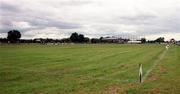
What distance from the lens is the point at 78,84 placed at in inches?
639

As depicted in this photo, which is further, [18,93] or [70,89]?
[70,89]

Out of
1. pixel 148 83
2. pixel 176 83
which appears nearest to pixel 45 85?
pixel 148 83

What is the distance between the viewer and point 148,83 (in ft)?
55.9

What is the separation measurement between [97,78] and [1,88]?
565cm

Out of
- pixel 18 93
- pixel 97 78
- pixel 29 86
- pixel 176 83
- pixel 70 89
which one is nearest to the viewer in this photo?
pixel 18 93

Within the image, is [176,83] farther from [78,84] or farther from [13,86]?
[13,86]

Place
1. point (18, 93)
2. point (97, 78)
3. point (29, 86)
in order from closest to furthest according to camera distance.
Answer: point (18, 93)
point (29, 86)
point (97, 78)

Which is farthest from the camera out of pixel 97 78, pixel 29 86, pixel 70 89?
pixel 97 78

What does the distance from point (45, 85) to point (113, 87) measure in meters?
3.15

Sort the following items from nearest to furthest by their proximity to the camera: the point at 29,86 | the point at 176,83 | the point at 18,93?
1. the point at 18,93
2. the point at 29,86
3. the point at 176,83


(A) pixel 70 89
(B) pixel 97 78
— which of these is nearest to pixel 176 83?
(B) pixel 97 78

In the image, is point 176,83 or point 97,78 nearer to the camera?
point 176,83

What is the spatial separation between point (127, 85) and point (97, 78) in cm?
290

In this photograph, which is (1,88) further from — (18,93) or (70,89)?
(70,89)
